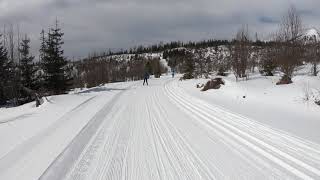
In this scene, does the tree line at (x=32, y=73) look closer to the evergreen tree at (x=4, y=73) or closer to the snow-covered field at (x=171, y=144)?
the evergreen tree at (x=4, y=73)

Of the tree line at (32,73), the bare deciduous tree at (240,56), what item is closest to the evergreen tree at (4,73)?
the tree line at (32,73)

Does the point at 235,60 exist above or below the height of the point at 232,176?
above

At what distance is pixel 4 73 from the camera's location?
146 feet

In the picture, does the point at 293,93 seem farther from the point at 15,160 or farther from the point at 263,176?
the point at 15,160

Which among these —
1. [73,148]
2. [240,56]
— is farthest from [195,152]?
[240,56]

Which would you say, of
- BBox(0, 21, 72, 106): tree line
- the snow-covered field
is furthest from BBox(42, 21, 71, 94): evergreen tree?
the snow-covered field

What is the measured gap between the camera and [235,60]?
97.0 feet

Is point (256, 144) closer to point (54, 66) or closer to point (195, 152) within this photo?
point (195, 152)

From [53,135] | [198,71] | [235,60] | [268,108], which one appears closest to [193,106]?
[268,108]

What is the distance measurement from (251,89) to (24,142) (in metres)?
13.7

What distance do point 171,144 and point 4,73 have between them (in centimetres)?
4116

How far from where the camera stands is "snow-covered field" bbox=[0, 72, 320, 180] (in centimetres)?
637

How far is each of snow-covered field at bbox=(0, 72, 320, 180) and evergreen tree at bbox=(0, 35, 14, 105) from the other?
108 ft

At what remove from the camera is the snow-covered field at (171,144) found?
6371 millimetres
